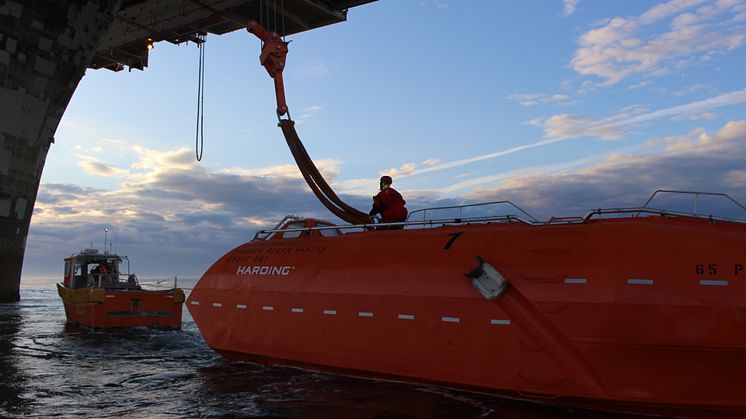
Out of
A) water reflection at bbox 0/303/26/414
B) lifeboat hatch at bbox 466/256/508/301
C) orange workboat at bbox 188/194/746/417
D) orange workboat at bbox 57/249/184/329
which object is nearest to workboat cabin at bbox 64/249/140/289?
orange workboat at bbox 57/249/184/329

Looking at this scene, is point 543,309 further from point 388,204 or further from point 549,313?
point 388,204

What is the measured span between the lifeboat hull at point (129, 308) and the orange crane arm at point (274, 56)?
8.72 m

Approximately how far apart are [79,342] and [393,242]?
11691 mm

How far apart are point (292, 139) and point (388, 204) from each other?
3.91 m

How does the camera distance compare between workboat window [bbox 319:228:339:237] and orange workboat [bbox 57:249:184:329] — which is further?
orange workboat [bbox 57:249:184:329]

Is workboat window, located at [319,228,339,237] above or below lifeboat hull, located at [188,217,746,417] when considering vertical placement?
above

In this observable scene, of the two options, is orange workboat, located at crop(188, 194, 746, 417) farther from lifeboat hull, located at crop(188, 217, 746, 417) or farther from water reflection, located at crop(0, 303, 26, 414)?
water reflection, located at crop(0, 303, 26, 414)

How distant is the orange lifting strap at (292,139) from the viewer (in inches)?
530

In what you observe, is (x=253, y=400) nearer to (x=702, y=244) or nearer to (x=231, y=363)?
(x=231, y=363)

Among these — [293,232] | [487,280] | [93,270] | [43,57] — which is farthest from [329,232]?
[43,57]

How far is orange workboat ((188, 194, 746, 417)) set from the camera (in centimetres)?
720

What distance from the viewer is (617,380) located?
7465mm

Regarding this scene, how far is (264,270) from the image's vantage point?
39.9 ft

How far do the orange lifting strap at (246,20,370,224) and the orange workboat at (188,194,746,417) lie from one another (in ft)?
6.99
